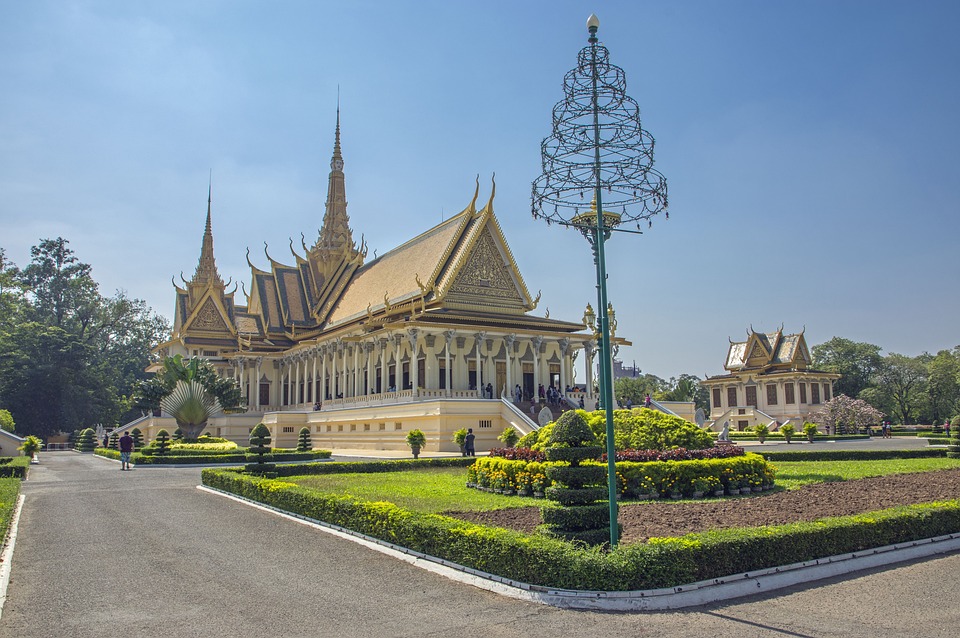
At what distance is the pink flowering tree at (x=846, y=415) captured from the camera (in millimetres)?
53719

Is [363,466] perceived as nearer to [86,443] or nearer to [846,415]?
[86,443]

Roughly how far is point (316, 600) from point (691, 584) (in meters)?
3.65

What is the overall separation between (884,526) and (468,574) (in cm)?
515

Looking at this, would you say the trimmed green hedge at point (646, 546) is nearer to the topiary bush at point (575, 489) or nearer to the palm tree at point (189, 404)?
the topiary bush at point (575, 489)

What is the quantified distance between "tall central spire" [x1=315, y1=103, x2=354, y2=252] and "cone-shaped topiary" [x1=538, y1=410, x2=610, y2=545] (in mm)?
48218

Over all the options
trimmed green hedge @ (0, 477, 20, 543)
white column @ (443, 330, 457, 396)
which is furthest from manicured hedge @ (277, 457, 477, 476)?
white column @ (443, 330, 457, 396)

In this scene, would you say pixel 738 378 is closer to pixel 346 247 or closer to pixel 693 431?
pixel 346 247

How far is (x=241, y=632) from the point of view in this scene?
20.2 feet

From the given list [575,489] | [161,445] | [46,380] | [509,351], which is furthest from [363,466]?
[46,380]

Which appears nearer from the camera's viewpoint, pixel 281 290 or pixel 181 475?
pixel 181 475

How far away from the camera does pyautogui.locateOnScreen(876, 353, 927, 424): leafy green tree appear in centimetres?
6994

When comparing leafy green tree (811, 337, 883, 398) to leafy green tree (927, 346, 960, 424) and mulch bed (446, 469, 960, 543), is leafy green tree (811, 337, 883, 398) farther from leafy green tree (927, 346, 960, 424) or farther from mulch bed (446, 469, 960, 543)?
mulch bed (446, 469, 960, 543)

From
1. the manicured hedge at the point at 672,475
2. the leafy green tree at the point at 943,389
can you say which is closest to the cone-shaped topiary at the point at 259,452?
the manicured hedge at the point at 672,475

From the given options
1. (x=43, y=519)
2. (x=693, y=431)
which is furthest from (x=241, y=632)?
(x=693, y=431)
